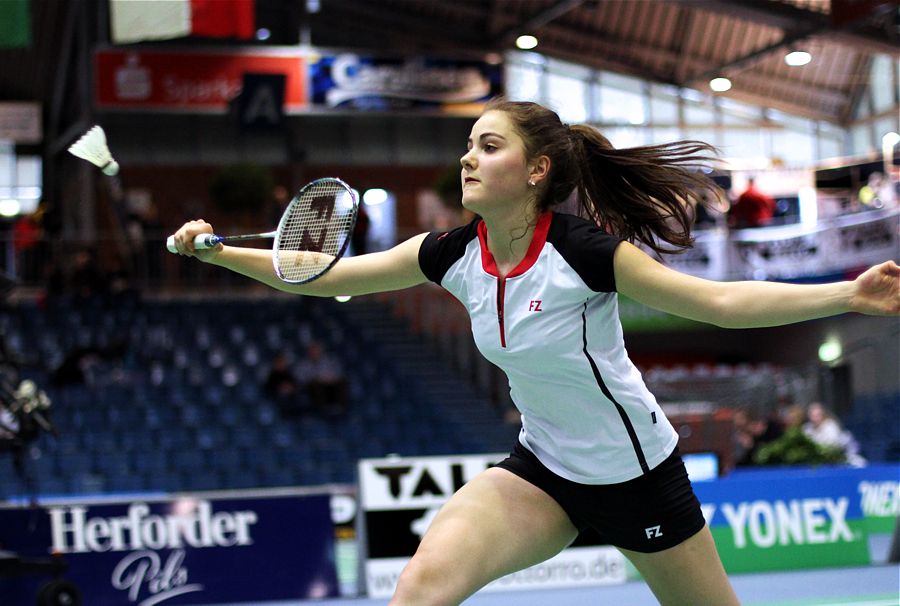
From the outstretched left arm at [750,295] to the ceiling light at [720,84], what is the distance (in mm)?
23192

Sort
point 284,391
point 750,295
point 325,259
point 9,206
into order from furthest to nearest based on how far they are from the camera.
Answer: point 9,206, point 284,391, point 325,259, point 750,295

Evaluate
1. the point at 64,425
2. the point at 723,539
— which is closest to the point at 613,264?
the point at 723,539

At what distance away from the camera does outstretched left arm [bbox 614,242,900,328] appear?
8.83 feet

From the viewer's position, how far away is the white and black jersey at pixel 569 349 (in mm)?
3092

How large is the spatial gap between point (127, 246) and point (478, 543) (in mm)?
14578

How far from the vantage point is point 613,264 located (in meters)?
3.03

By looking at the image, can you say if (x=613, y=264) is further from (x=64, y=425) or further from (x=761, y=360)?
(x=761, y=360)

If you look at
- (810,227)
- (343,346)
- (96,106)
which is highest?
(96,106)

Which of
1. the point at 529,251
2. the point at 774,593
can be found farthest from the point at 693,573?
the point at 774,593

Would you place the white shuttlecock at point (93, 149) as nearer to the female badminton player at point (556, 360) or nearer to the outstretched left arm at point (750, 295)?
the female badminton player at point (556, 360)

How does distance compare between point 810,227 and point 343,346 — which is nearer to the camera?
point 343,346

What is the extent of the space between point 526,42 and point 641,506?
831 inches

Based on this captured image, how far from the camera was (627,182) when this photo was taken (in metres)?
3.49

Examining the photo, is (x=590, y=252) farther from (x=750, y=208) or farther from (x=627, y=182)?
(x=750, y=208)
